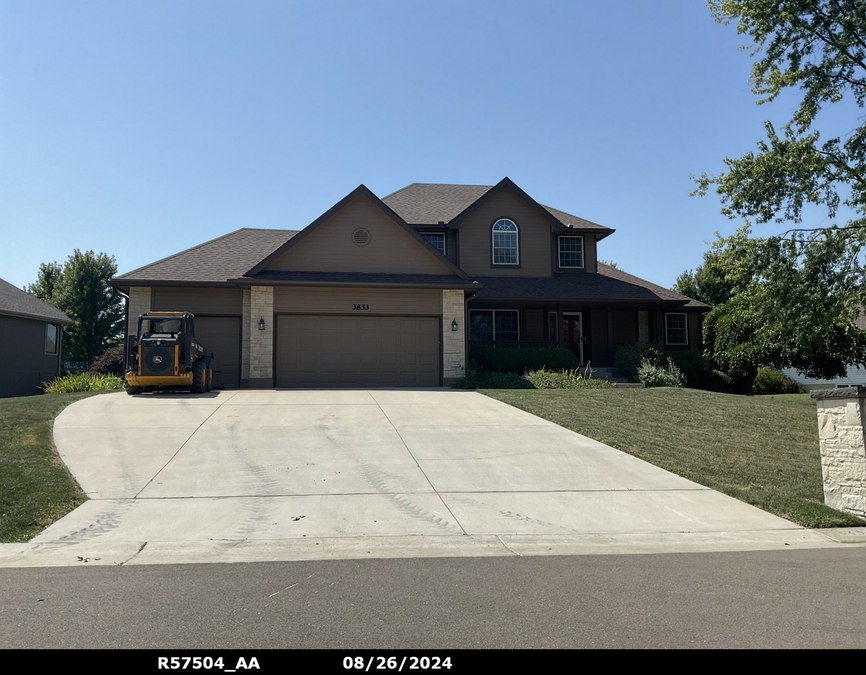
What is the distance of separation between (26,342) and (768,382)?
3225 cm

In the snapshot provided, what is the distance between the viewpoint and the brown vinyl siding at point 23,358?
88.8 feet

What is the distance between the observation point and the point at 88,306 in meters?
41.7

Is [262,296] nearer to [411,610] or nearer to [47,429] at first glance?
[47,429]

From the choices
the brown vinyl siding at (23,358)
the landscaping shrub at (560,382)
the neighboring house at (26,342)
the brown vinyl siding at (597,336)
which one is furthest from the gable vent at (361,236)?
the brown vinyl siding at (23,358)

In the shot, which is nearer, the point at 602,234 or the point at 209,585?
the point at 209,585

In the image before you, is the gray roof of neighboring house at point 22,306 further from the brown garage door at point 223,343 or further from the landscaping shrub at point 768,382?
the landscaping shrub at point 768,382

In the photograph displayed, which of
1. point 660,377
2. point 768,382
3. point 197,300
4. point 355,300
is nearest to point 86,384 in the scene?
point 197,300

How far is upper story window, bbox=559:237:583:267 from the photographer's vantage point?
2677cm

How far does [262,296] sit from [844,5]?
17.3 m

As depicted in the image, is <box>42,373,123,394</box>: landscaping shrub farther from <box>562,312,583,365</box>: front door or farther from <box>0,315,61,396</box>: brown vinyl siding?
<box>562,312,583,365</box>: front door

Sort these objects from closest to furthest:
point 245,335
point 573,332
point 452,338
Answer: point 452,338 < point 245,335 < point 573,332

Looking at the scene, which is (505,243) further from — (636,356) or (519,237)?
(636,356)
